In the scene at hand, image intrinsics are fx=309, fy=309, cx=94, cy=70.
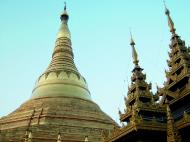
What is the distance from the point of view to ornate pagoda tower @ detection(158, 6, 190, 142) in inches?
608

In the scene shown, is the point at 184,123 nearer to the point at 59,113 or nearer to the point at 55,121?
the point at 55,121

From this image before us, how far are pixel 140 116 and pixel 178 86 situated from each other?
3.85m

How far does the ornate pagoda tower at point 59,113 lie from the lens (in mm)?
28312

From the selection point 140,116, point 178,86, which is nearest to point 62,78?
point 178,86

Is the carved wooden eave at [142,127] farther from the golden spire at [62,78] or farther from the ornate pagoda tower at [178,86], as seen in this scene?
the golden spire at [62,78]

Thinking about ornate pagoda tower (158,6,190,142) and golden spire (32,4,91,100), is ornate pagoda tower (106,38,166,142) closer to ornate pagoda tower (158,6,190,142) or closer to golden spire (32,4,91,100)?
ornate pagoda tower (158,6,190,142)

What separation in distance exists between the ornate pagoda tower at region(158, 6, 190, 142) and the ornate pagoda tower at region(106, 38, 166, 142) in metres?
0.71

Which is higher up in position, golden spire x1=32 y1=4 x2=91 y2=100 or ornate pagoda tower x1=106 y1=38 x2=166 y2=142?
golden spire x1=32 y1=4 x2=91 y2=100

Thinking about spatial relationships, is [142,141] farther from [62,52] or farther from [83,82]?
[62,52]

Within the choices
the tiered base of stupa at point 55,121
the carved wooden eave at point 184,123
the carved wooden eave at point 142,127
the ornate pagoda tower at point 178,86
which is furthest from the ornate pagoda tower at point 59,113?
the carved wooden eave at point 184,123

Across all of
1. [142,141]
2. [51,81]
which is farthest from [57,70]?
[142,141]

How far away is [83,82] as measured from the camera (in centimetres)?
4078

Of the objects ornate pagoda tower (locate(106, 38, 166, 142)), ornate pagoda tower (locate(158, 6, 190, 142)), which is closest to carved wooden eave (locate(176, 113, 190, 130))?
ornate pagoda tower (locate(158, 6, 190, 142))

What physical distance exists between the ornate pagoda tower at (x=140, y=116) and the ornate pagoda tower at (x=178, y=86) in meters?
0.71
